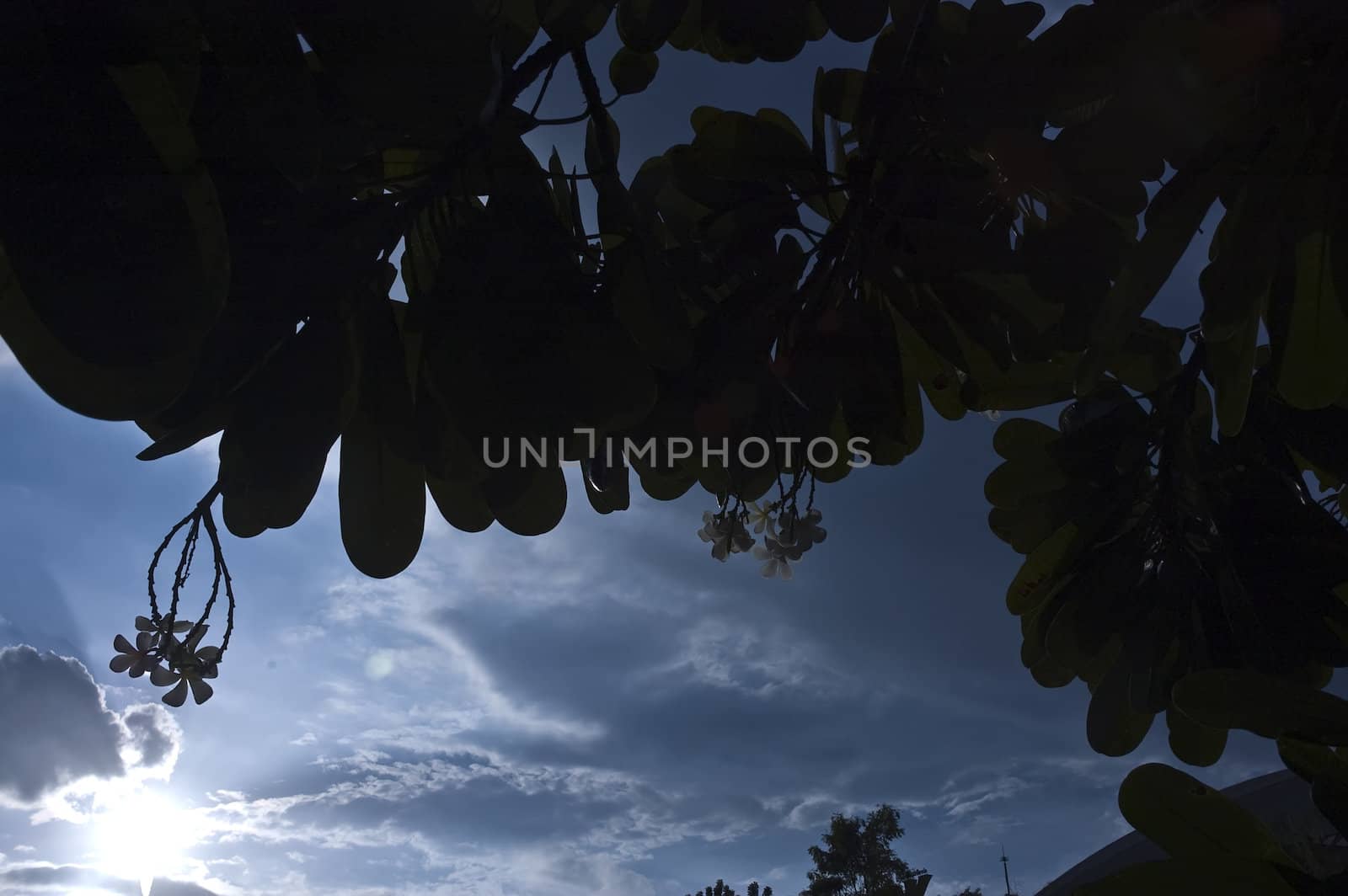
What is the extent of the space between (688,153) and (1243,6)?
0.80 meters

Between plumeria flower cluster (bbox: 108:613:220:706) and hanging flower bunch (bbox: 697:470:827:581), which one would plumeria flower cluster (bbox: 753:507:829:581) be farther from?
plumeria flower cluster (bbox: 108:613:220:706)

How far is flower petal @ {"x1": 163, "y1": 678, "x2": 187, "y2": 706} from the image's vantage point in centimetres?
176

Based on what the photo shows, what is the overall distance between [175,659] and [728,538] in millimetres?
1212

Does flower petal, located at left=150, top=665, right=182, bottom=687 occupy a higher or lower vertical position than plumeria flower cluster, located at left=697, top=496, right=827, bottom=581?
lower

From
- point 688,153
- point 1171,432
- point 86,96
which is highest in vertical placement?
point 688,153

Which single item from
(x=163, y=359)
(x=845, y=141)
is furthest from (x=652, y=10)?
(x=163, y=359)

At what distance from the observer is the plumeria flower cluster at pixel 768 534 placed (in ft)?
6.33

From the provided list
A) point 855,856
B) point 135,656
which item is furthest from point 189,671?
point 855,856

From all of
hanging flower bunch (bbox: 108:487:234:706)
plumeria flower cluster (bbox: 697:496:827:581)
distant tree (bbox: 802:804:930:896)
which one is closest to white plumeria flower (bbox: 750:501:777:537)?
plumeria flower cluster (bbox: 697:496:827:581)

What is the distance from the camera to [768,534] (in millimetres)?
2240

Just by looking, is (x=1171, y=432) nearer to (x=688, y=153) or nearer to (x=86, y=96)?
(x=688, y=153)

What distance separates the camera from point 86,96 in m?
0.64

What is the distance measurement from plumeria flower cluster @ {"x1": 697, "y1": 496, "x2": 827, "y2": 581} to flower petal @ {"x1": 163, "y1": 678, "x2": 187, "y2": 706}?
1270mm

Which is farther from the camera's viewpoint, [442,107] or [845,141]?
[845,141]
